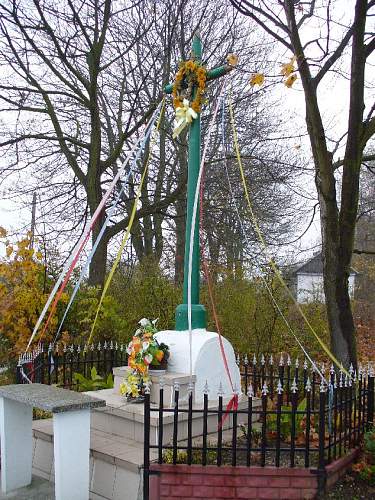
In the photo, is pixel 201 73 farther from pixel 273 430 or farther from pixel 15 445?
pixel 15 445

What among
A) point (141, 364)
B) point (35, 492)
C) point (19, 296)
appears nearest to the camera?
point (35, 492)

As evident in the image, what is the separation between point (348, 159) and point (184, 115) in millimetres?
2031

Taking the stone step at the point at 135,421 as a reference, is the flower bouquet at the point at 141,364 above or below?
above

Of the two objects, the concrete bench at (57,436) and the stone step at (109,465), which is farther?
the stone step at (109,465)

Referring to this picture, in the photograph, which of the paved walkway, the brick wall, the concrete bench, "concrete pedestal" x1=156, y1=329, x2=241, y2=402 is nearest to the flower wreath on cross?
"concrete pedestal" x1=156, y1=329, x2=241, y2=402

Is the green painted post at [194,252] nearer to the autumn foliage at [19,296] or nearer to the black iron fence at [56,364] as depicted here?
the black iron fence at [56,364]

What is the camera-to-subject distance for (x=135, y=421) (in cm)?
521

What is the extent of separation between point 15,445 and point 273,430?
2.51 meters

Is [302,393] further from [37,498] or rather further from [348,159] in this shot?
[37,498]

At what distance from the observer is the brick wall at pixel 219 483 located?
4.34 metres

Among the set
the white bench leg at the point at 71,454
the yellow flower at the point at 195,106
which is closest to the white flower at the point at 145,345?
the white bench leg at the point at 71,454

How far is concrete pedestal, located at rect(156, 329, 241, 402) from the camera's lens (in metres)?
5.60

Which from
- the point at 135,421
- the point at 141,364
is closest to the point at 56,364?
the point at 141,364

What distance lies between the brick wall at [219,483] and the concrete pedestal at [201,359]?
123 cm
